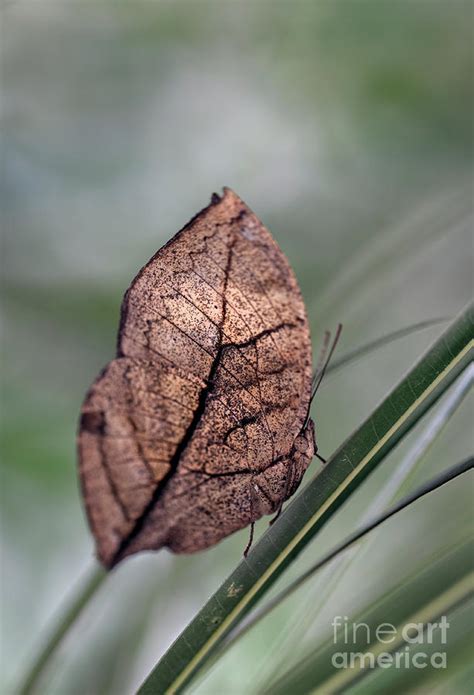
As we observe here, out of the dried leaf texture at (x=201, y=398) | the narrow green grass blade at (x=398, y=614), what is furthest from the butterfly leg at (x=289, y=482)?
the narrow green grass blade at (x=398, y=614)

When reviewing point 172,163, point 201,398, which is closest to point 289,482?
point 201,398

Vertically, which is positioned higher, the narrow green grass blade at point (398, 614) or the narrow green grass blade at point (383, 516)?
the narrow green grass blade at point (383, 516)

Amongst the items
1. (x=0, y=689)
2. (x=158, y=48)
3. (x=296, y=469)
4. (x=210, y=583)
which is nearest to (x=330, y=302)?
(x=296, y=469)

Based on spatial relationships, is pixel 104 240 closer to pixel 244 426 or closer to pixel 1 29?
pixel 1 29

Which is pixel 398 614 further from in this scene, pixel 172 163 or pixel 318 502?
pixel 172 163

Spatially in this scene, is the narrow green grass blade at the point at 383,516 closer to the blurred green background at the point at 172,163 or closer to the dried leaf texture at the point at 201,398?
the dried leaf texture at the point at 201,398

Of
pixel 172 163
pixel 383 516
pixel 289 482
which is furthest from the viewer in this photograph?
pixel 172 163
